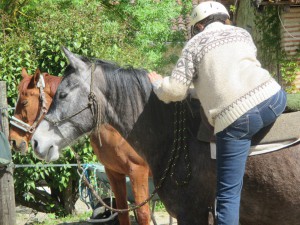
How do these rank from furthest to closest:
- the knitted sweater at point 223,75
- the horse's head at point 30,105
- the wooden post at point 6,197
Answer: the wooden post at point 6,197 → the horse's head at point 30,105 → the knitted sweater at point 223,75

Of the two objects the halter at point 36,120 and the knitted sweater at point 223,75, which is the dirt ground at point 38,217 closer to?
the halter at point 36,120

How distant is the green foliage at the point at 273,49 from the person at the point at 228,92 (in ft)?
28.3

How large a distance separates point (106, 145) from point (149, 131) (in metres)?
1.91

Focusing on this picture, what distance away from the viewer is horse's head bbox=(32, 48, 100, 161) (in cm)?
446

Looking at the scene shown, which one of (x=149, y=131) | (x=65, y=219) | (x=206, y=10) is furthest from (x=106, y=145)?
(x=206, y=10)

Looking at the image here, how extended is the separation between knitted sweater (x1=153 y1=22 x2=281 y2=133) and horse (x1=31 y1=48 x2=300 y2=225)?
17.1 inches

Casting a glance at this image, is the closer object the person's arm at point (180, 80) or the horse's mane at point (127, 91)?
the person's arm at point (180, 80)

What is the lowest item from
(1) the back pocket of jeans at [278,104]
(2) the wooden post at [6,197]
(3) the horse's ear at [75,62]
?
(2) the wooden post at [6,197]

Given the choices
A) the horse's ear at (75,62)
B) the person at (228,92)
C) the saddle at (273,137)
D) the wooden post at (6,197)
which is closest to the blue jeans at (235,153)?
the person at (228,92)

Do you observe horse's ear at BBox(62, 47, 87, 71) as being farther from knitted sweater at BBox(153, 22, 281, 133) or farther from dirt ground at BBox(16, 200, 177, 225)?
dirt ground at BBox(16, 200, 177, 225)

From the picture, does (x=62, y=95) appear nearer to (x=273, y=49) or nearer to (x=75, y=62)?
(x=75, y=62)

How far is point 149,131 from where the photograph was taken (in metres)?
4.51

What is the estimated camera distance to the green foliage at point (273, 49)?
12633 mm

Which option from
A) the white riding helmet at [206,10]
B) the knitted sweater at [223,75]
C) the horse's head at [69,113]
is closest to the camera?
the knitted sweater at [223,75]
